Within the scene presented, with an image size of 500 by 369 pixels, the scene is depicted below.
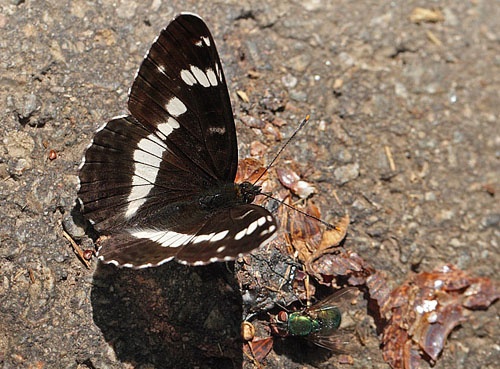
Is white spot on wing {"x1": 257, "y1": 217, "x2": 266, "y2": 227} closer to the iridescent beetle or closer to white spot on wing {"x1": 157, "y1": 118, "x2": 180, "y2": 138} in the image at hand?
the iridescent beetle

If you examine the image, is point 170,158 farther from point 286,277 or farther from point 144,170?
point 286,277

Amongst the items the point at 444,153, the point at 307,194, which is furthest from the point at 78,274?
the point at 444,153

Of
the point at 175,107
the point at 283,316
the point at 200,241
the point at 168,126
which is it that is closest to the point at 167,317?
the point at 200,241

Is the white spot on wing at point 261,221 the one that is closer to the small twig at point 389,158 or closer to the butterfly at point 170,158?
the butterfly at point 170,158

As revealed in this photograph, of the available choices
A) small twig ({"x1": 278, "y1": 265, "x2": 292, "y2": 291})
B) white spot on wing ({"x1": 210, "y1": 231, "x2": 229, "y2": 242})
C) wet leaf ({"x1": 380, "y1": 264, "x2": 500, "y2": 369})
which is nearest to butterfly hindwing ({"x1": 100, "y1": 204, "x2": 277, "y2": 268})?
white spot on wing ({"x1": 210, "y1": 231, "x2": 229, "y2": 242})

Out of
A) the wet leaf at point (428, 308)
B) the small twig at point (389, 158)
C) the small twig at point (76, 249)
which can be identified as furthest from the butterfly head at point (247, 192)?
the small twig at point (389, 158)
